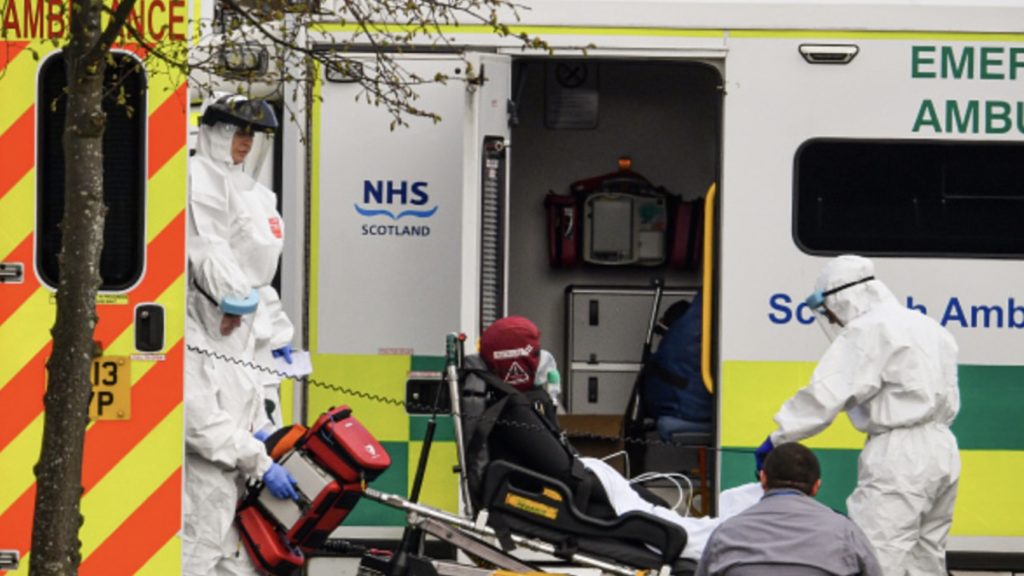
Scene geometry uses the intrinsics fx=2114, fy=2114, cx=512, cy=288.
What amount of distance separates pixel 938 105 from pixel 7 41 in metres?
3.93

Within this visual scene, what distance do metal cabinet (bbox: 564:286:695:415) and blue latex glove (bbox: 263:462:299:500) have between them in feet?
10.9

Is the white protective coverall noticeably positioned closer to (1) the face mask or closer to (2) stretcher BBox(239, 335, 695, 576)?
(2) stretcher BBox(239, 335, 695, 576)

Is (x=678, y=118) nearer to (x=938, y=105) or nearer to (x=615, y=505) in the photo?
(x=938, y=105)

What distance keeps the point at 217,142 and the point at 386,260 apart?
4.33ft

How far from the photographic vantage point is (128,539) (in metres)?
6.18

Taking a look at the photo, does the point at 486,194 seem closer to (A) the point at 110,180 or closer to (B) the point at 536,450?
(B) the point at 536,450

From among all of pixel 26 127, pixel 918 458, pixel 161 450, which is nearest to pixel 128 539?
pixel 161 450

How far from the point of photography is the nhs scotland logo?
8.52 m

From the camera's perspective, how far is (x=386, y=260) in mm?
8547

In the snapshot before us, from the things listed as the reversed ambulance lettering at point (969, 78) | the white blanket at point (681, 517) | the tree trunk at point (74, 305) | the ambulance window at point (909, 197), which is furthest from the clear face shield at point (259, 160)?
the tree trunk at point (74, 305)

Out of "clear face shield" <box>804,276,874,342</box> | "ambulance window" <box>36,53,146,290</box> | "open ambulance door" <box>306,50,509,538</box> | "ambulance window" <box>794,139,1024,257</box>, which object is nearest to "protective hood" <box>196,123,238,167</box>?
"open ambulance door" <box>306,50,509,538</box>

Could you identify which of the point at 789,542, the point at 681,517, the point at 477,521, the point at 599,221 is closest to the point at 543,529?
the point at 477,521

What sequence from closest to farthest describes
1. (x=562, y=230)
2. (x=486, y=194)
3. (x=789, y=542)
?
(x=789, y=542) < (x=486, y=194) < (x=562, y=230)

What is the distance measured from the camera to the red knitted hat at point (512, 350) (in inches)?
291
